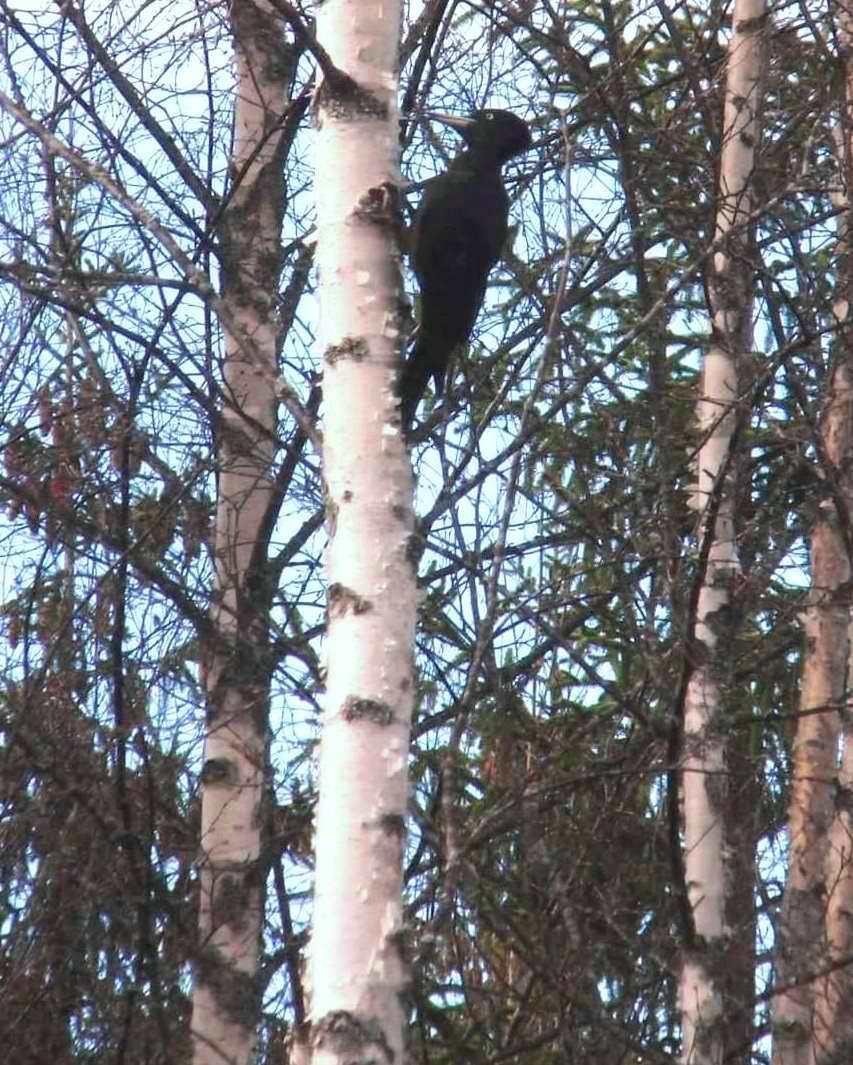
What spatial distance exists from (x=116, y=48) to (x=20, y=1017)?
118 inches

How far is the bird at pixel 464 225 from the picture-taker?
5344 millimetres

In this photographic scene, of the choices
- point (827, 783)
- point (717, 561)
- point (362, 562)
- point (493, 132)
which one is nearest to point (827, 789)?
point (827, 783)

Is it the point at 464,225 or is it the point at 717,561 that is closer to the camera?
the point at 717,561

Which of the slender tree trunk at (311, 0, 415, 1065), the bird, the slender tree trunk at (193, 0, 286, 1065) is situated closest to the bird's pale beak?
the bird

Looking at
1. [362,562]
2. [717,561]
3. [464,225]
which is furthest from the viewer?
[464,225]

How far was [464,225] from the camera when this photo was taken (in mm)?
5543

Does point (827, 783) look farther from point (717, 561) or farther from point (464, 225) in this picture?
point (464, 225)

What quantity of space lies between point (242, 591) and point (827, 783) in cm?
197

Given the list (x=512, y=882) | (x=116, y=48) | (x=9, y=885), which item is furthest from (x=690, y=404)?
(x=9, y=885)

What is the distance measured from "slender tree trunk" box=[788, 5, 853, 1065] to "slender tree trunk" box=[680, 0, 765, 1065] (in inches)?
13.0

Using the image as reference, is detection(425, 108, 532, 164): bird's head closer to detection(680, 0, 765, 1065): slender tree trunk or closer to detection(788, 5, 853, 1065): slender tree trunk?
→ detection(680, 0, 765, 1065): slender tree trunk

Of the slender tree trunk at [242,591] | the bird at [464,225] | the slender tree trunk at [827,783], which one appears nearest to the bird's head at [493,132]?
the bird at [464,225]

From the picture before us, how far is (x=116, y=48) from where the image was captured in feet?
18.7

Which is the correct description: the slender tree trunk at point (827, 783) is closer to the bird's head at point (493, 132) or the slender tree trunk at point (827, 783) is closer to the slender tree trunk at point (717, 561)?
the slender tree trunk at point (717, 561)
